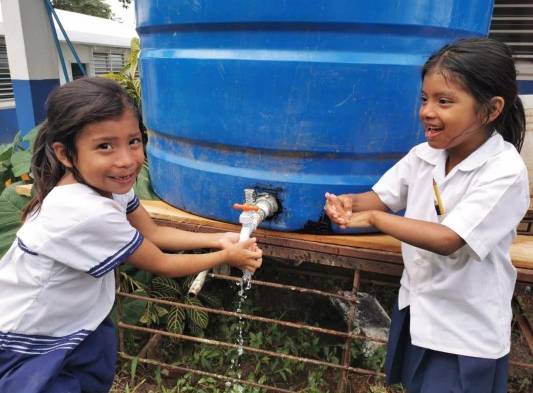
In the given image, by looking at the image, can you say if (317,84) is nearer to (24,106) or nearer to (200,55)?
(200,55)

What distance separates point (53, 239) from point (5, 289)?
0.24m

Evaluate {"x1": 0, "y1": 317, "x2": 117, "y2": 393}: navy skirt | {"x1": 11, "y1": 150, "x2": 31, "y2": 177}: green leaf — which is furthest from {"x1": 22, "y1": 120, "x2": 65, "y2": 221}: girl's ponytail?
{"x1": 11, "y1": 150, "x2": 31, "y2": 177}: green leaf

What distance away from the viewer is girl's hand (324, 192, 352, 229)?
49.3 inches

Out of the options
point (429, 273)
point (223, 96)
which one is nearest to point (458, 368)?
point (429, 273)

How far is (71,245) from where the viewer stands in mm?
1020

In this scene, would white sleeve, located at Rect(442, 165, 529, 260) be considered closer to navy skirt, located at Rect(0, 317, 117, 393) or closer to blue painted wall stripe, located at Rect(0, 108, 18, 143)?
navy skirt, located at Rect(0, 317, 117, 393)

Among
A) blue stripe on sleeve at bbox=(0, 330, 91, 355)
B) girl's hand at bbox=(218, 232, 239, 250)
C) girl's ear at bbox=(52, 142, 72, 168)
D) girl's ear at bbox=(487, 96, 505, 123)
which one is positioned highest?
girl's ear at bbox=(487, 96, 505, 123)

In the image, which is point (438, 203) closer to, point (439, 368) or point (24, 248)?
point (439, 368)

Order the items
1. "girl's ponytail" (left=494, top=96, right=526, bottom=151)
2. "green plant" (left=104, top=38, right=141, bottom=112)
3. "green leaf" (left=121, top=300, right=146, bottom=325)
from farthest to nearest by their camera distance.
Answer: "green plant" (left=104, top=38, right=141, bottom=112)
"green leaf" (left=121, top=300, right=146, bottom=325)
"girl's ponytail" (left=494, top=96, right=526, bottom=151)

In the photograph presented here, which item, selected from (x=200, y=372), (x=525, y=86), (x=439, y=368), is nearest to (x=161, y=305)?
(x=200, y=372)

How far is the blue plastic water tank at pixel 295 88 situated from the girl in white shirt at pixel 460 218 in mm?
169

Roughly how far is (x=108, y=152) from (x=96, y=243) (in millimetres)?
218

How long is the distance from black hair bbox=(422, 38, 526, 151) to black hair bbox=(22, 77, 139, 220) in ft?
2.52

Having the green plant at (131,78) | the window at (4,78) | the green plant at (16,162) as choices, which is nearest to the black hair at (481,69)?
the green plant at (16,162)
